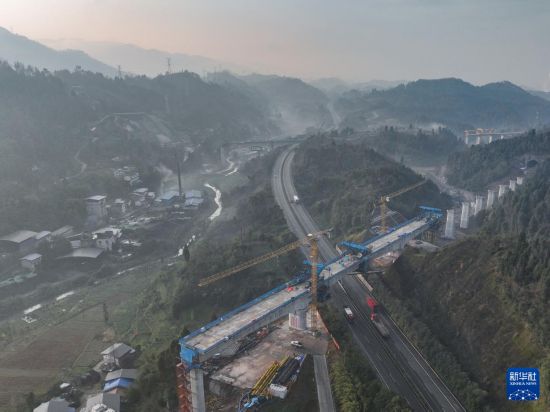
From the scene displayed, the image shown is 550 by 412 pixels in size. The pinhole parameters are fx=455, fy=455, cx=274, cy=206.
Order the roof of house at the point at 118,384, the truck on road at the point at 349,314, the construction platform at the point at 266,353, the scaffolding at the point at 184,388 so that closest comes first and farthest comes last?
the scaffolding at the point at 184,388 → the construction platform at the point at 266,353 → the roof of house at the point at 118,384 → the truck on road at the point at 349,314

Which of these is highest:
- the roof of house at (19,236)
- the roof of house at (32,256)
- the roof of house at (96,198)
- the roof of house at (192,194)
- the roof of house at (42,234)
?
the roof of house at (96,198)

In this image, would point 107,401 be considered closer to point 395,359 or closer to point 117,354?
point 117,354

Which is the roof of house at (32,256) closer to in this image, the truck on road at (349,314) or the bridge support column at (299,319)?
the bridge support column at (299,319)

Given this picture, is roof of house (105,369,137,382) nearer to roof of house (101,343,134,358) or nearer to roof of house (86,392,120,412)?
roof of house (101,343,134,358)

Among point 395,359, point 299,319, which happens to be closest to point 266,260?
point 299,319

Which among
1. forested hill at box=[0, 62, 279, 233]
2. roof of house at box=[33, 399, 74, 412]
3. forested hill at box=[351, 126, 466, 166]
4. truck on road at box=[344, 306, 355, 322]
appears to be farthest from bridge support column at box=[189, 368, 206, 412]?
forested hill at box=[351, 126, 466, 166]

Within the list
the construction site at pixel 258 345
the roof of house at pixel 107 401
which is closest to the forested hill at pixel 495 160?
the construction site at pixel 258 345

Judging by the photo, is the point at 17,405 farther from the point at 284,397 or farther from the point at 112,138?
the point at 112,138
